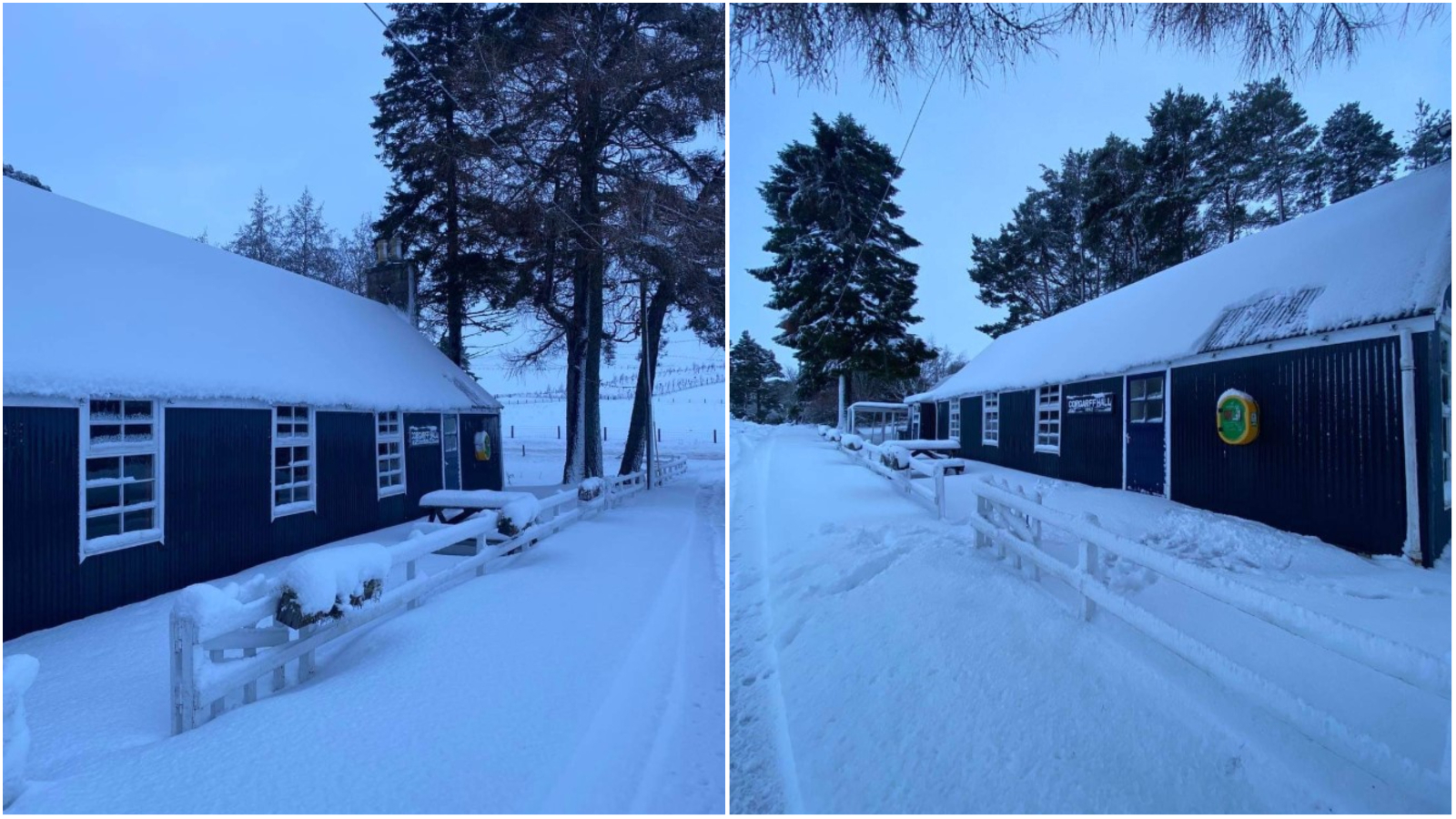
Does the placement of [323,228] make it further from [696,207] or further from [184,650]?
[184,650]

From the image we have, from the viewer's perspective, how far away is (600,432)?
13.3m

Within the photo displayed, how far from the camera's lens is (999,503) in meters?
4.12

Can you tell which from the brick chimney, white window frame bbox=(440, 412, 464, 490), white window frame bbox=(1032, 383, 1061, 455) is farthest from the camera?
the brick chimney

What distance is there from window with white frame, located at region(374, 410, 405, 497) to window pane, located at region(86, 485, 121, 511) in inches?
143

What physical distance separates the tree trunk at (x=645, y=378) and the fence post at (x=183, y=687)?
23.6 ft

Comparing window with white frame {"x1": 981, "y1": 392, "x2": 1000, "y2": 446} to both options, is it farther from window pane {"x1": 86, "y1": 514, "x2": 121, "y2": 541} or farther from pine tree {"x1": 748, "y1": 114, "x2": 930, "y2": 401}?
window pane {"x1": 86, "y1": 514, "x2": 121, "y2": 541}

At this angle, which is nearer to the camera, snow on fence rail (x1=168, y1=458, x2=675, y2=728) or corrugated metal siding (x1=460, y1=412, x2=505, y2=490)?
snow on fence rail (x1=168, y1=458, x2=675, y2=728)

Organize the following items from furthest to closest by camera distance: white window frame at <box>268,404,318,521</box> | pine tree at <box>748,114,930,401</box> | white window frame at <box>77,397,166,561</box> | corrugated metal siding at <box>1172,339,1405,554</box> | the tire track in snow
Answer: white window frame at <box>268,404,318,521</box>, white window frame at <box>77,397,166,561</box>, corrugated metal siding at <box>1172,339,1405,554</box>, pine tree at <box>748,114,930,401</box>, the tire track in snow

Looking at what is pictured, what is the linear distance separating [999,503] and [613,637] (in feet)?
8.12

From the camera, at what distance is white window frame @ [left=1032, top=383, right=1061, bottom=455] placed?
1013 centimetres

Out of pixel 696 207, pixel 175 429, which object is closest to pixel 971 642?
pixel 696 207


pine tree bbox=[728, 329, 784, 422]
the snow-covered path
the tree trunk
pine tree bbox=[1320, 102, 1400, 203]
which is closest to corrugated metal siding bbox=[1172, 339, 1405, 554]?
pine tree bbox=[1320, 102, 1400, 203]

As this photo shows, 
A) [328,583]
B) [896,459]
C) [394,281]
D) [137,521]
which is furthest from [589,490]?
[394,281]

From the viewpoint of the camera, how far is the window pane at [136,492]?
18.0ft
